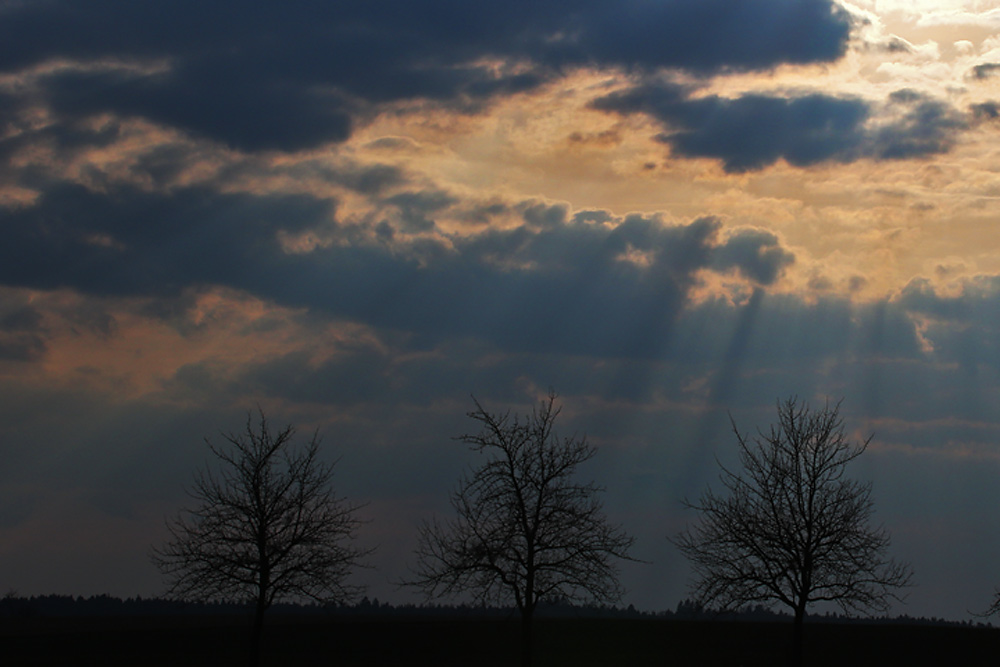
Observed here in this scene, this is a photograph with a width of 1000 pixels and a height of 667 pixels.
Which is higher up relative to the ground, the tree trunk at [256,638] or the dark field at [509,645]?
the tree trunk at [256,638]

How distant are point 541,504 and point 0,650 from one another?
2935cm

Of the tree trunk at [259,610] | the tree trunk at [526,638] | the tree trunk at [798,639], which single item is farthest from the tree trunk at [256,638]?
the tree trunk at [798,639]

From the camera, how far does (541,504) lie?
27141mm

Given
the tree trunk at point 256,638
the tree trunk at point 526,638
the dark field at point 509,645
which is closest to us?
the tree trunk at point 526,638

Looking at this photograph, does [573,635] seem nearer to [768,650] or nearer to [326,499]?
[768,650]

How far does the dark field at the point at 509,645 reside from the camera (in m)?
36.4

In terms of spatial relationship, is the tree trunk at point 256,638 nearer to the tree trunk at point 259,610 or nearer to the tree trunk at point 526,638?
the tree trunk at point 259,610

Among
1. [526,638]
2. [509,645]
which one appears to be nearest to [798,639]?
[526,638]

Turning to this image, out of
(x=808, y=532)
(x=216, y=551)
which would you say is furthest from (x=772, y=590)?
(x=216, y=551)

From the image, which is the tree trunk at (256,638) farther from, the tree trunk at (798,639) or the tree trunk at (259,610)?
the tree trunk at (798,639)

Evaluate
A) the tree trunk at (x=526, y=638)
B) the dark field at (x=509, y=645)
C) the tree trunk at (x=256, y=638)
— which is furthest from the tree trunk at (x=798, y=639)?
the tree trunk at (x=256, y=638)

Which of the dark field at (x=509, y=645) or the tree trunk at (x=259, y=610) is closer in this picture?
the tree trunk at (x=259, y=610)

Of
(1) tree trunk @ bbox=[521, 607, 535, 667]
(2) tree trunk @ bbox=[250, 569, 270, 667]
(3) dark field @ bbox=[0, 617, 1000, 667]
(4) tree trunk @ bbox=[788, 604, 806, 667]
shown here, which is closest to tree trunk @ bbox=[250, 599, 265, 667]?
(2) tree trunk @ bbox=[250, 569, 270, 667]

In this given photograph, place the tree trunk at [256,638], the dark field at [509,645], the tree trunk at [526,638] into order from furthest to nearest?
the dark field at [509,645] → the tree trunk at [256,638] → the tree trunk at [526,638]
